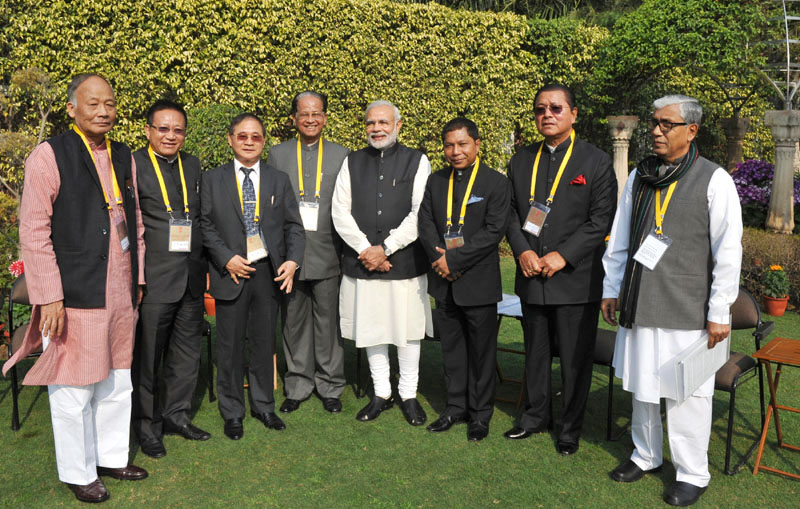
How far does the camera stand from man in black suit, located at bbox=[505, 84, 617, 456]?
3.78 m

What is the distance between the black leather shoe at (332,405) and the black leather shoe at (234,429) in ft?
2.09

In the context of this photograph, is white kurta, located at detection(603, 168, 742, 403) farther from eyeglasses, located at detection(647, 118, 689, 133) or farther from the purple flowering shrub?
the purple flowering shrub

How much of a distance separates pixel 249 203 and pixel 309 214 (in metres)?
0.49

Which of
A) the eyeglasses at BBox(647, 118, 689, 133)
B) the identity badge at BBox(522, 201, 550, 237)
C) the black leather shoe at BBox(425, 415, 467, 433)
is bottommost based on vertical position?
the black leather shoe at BBox(425, 415, 467, 433)

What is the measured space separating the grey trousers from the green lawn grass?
0.18 meters

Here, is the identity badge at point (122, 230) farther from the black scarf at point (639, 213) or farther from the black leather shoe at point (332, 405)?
the black scarf at point (639, 213)

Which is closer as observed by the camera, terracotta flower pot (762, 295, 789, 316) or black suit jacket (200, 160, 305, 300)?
black suit jacket (200, 160, 305, 300)

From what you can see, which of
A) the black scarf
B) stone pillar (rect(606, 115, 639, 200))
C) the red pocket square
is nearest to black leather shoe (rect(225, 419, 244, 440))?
the black scarf

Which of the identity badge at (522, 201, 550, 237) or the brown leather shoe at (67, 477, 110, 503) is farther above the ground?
the identity badge at (522, 201, 550, 237)

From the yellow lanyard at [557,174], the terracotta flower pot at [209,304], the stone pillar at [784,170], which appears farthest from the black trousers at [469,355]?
the stone pillar at [784,170]

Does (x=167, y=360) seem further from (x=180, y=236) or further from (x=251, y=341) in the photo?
(x=180, y=236)

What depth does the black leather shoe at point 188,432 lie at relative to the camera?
4.10m

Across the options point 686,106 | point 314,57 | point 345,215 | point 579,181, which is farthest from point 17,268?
point 314,57

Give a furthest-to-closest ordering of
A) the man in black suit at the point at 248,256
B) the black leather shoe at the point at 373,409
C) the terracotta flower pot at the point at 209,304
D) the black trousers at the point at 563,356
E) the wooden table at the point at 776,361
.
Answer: the terracotta flower pot at the point at 209,304 < the black leather shoe at the point at 373,409 < the man in black suit at the point at 248,256 < the black trousers at the point at 563,356 < the wooden table at the point at 776,361
